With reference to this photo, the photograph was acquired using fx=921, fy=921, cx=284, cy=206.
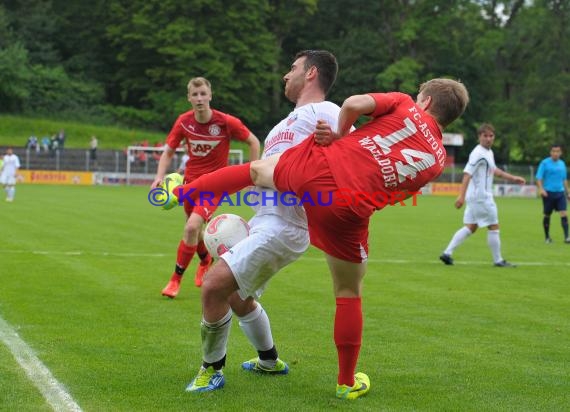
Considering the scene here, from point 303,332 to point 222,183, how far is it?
249cm

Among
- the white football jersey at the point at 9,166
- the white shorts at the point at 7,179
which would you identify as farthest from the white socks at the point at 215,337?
the white football jersey at the point at 9,166

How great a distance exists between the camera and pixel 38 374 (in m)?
5.80

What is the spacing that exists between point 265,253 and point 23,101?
195 feet

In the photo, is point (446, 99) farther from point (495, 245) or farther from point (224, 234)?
point (495, 245)

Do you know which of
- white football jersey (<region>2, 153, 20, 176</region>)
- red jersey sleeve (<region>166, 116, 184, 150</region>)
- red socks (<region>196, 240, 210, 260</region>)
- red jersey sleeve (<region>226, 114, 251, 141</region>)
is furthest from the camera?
white football jersey (<region>2, 153, 20, 176</region>)

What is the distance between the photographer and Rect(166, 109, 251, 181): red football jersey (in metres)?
10.1

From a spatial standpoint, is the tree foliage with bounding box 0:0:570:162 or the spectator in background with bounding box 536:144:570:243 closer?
the spectator in background with bounding box 536:144:570:243

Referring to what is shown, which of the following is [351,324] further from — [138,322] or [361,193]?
[138,322]

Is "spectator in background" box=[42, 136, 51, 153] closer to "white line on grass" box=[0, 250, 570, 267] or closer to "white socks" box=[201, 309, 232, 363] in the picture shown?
"white line on grass" box=[0, 250, 570, 267]

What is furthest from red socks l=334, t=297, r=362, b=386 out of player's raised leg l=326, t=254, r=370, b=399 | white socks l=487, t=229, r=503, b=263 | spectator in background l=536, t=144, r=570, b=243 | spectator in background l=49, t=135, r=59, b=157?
spectator in background l=49, t=135, r=59, b=157

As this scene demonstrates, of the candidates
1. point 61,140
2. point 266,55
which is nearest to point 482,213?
point 61,140

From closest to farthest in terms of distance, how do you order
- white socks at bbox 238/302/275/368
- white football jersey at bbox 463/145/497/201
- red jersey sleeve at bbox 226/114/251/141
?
white socks at bbox 238/302/275/368
red jersey sleeve at bbox 226/114/251/141
white football jersey at bbox 463/145/497/201

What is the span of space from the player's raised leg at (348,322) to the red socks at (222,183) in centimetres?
68

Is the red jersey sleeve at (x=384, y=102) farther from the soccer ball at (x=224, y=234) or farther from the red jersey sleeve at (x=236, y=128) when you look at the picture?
the red jersey sleeve at (x=236, y=128)
